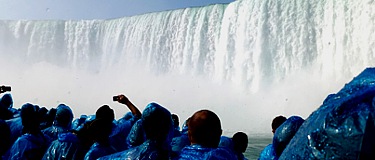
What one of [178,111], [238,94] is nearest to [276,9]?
[238,94]

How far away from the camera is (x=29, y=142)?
3.32 metres

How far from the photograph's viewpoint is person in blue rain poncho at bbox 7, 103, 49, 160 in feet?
10.6

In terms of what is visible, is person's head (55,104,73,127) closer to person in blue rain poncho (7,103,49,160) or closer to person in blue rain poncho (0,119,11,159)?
person in blue rain poncho (7,103,49,160)

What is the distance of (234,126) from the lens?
21578 mm

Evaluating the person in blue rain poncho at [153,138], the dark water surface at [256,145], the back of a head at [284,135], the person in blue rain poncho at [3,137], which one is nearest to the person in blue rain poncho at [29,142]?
the person in blue rain poncho at [3,137]

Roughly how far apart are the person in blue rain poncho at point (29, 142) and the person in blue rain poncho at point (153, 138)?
51.8 inches

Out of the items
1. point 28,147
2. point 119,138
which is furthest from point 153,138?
point 119,138

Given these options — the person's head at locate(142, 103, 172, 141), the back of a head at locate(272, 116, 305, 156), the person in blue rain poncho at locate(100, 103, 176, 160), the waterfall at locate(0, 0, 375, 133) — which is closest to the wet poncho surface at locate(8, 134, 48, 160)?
the person in blue rain poncho at locate(100, 103, 176, 160)

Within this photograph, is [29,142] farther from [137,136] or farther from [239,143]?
[239,143]

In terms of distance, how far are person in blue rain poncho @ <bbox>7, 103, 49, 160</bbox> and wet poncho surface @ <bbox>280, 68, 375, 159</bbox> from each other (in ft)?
8.66

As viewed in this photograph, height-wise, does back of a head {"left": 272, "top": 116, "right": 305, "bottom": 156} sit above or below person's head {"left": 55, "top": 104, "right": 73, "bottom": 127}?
above

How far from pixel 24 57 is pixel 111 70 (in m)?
9.01

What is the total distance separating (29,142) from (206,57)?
22.5m

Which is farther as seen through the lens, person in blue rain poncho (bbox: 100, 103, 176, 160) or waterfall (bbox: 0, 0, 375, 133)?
waterfall (bbox: 0, 0, 375, 133)
